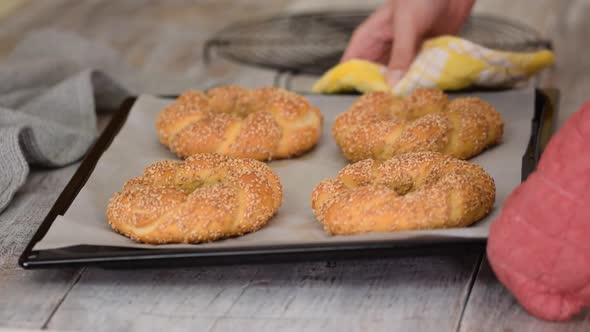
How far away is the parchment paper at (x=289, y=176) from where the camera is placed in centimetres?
114

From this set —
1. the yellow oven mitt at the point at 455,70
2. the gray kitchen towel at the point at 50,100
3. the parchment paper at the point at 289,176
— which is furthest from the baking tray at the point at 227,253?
the yellow oven mitt at the point at 455,70

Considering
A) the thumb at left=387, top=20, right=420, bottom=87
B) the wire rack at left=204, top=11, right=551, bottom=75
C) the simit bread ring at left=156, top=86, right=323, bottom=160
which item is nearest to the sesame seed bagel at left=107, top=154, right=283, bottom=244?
the simit bread ring at left=156, top=86, right=323, bottom=160

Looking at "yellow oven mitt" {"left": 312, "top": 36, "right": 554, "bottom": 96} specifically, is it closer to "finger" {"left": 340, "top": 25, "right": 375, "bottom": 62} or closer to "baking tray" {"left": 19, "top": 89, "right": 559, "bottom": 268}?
"finger" {"left": 340, "top": 25, "right": 375, "bottom": 62}

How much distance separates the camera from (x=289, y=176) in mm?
1472

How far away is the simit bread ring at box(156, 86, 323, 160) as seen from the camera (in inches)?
60.0

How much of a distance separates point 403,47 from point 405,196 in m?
0.74

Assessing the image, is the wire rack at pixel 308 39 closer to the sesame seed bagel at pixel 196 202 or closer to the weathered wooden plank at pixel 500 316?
the sesame seed bagel at pixel 196 202

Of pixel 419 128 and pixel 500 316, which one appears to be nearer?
pixel 500 316

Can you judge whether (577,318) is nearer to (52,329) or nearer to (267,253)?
(267,253)

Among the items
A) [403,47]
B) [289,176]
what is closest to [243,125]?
[289,176]

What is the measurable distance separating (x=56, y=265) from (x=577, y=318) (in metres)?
0.69

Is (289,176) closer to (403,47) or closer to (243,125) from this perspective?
(243,125)

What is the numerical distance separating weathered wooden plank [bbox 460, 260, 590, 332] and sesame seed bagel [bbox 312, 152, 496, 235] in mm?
106

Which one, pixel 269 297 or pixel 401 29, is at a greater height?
pixel 401 29
